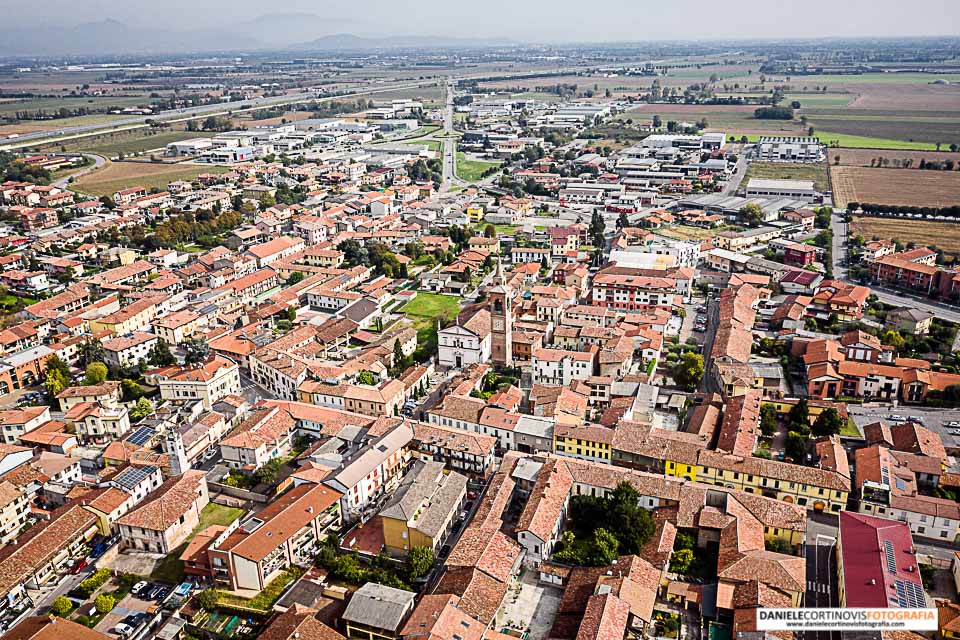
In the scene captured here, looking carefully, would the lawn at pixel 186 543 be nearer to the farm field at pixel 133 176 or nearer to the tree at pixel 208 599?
the tree at pixel 208 599

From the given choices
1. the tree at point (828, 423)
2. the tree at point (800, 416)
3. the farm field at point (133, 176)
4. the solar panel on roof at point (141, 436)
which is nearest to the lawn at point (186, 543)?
the solar panel on roof at point (141, 436)

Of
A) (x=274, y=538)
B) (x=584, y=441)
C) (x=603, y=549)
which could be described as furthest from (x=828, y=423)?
(x=274, y=538)

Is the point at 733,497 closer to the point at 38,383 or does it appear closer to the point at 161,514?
the point at 161,514

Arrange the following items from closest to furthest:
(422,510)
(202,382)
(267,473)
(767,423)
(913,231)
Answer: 1. (422,510)
2. (267,473)
3. (767,423)
4. (202,382)
5. (913,231)

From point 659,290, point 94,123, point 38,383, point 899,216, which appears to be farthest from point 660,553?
point 94,123

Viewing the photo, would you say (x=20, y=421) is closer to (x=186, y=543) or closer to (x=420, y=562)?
(x=186, y=543)

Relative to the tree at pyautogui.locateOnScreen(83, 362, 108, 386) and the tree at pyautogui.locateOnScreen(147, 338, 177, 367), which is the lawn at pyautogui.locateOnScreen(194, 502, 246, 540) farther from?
the tree at pyautogui.locateOnScreen(147, 338, 177, 367)
